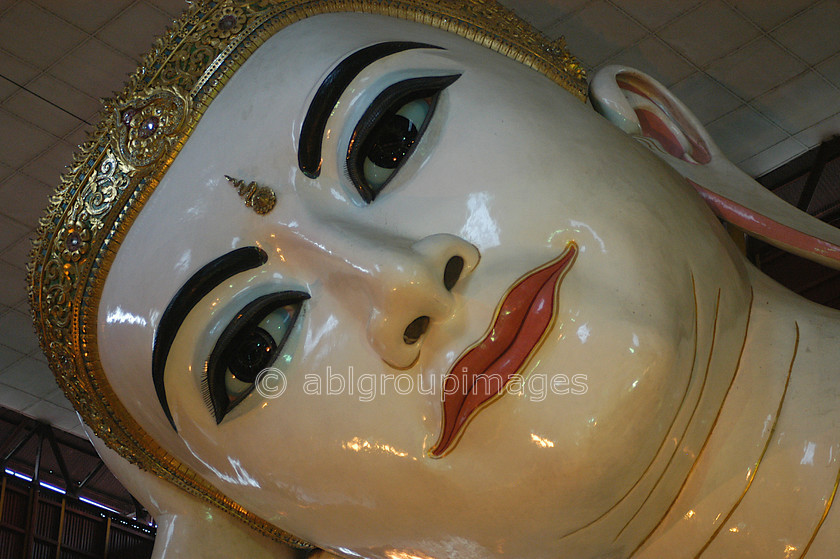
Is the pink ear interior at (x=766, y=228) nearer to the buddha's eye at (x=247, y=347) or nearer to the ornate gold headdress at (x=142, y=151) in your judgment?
the ornate gold headdress at (x=142, y=151)

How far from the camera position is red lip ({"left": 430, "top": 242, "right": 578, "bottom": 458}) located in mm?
1609

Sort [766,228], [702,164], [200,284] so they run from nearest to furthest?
[200,284] → [766,228] → [702,164]

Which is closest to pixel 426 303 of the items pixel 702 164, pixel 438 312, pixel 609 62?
pixel 438 312

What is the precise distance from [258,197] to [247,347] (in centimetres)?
30

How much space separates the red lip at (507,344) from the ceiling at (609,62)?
6.77ft

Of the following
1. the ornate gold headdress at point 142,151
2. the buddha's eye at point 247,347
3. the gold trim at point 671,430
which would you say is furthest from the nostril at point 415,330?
the ornate gold headdress at point 142,151

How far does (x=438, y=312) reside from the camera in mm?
1625

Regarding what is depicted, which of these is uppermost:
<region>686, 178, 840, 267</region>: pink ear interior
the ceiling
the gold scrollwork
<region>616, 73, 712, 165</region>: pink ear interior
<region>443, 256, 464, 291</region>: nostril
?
the ceiling

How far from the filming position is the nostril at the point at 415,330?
166 centimetres

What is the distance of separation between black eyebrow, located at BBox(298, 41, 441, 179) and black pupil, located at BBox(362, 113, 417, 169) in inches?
4.1

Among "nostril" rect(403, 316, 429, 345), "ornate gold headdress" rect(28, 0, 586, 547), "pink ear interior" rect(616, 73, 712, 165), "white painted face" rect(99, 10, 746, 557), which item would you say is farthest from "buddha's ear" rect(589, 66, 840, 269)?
"nostril" rect(403, 316, 429, 345)

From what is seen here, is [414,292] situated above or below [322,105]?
below

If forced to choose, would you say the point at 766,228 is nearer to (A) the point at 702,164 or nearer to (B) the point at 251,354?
(A) the point at 702,164

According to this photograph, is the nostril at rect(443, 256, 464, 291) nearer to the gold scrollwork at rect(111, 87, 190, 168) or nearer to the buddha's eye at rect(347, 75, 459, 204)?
the buddha's eye at rect(347, 75, 459, 204)
